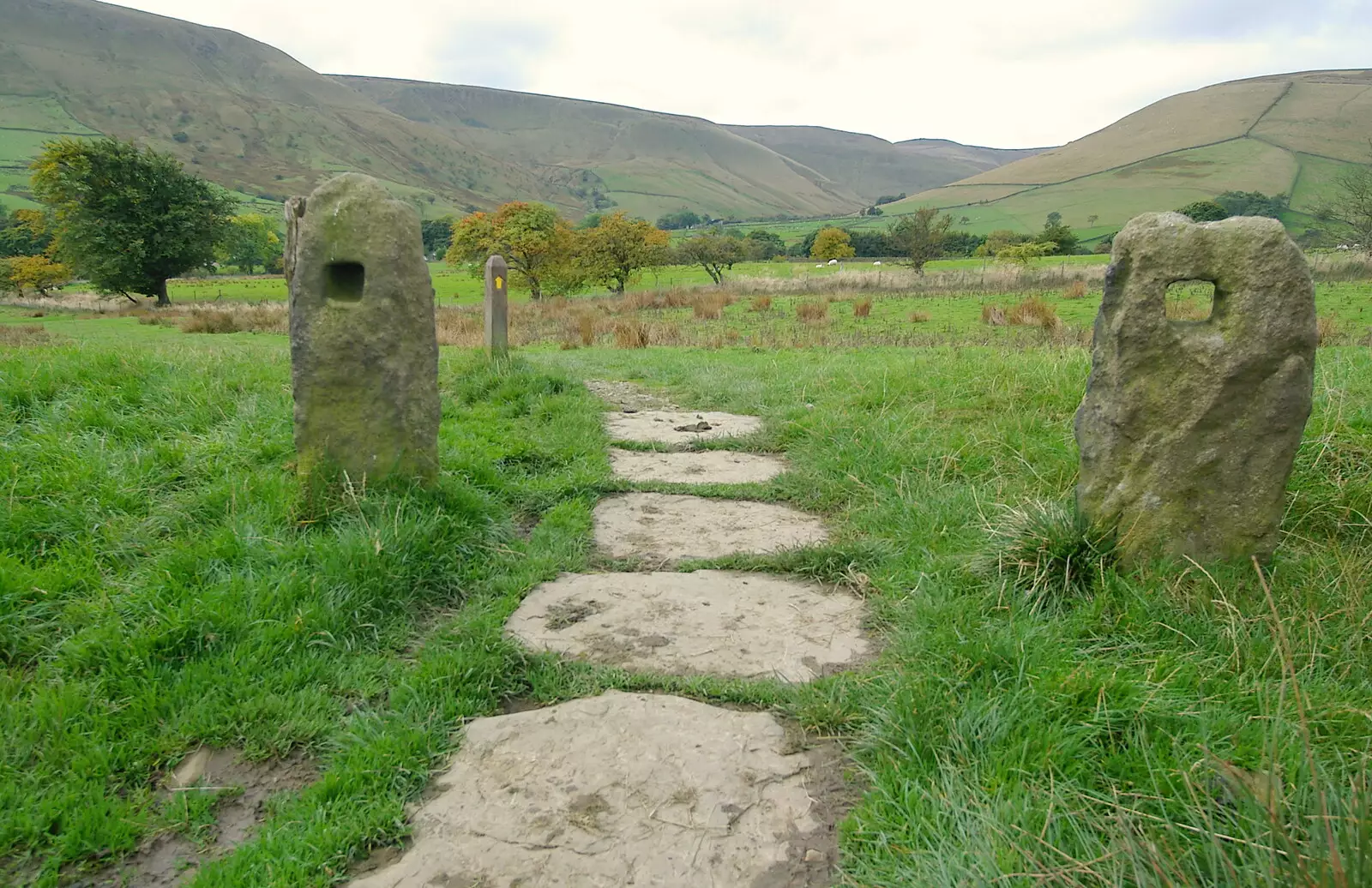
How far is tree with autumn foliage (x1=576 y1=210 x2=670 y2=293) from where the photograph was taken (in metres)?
45.1

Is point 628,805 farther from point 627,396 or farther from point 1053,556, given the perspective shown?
point 627,396

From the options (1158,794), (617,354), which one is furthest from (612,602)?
(617,354)

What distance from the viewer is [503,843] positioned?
225 cm

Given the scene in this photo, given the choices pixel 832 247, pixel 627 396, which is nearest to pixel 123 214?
pixel 627 396

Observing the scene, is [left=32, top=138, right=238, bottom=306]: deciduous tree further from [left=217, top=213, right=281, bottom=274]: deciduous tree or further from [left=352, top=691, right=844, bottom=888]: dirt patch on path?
[left=352, top=691, right=844, bottom=888]: dirt patch on path

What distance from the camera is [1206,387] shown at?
11.0 feet

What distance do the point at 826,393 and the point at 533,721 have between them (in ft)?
19.0

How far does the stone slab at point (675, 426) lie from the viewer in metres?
7.21

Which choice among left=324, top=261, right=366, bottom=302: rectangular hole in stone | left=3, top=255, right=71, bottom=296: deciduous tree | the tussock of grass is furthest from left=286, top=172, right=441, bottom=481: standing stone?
left=3, top=255, right=71, bottom=296: deciduous tree

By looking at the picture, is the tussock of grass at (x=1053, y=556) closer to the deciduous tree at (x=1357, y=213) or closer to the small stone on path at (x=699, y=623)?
the small stone on path at (x=699, y=623)

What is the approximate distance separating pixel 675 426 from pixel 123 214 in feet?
138

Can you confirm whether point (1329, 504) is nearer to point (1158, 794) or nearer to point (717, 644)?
point (1158, 794)

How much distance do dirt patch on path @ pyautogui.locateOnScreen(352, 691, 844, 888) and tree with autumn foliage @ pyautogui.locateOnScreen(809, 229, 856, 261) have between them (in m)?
72.7

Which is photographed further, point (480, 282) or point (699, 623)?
point (480, 282)
